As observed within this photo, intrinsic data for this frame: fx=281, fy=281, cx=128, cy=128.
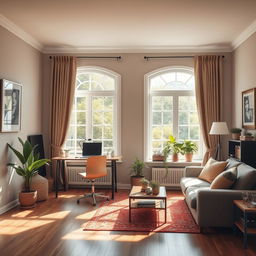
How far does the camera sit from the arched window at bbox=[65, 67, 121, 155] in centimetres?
622

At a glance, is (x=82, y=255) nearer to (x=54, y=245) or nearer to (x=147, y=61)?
(x=54, y=245)

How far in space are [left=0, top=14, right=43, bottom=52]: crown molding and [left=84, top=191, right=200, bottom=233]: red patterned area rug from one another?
3.32 m

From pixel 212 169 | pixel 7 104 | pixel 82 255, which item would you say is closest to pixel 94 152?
pixel 7 104

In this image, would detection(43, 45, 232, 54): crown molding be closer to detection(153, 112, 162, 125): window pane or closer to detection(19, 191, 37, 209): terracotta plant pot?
detection(153, 112, 162, 125): window pane

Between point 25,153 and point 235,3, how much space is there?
393 centimetres

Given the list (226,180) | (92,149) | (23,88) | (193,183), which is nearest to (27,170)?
(92,149)

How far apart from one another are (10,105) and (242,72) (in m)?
4.18

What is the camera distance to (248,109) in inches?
192

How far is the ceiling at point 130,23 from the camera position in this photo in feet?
12.8

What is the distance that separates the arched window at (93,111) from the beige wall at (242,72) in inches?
99.1

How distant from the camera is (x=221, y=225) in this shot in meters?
3.47

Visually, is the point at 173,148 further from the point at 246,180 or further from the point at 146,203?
A: the point at 246,180

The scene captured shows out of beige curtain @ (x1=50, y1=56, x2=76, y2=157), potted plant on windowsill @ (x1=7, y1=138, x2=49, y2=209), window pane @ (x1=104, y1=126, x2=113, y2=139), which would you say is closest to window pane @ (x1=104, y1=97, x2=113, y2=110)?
window pane @ (x1=104, y1=126, x2=113, y2=139)

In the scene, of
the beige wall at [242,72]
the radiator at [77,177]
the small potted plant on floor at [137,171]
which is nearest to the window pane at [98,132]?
the radiator at [77,177]
